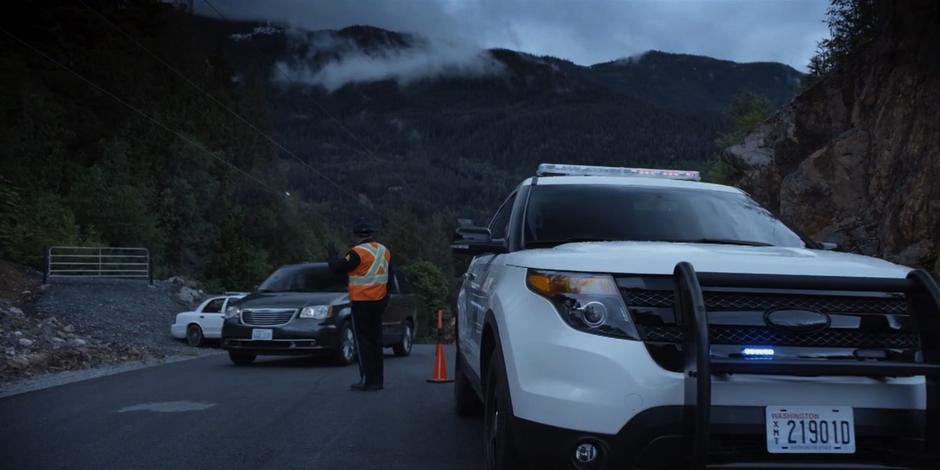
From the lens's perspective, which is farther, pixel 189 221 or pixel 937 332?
pixel 189 221

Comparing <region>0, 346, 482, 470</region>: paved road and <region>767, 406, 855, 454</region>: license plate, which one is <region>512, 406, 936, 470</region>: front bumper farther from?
<region>0, 346, 482, 470</region>: paved road

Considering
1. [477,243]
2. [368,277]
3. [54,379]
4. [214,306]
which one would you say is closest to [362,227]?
[368,277]

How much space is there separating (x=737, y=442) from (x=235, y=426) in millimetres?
4632

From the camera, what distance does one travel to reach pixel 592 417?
3719 millimetres

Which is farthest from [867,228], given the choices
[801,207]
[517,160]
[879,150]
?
[517,160]

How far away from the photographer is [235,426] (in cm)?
720

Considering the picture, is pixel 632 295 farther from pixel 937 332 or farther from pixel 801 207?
pixel 801 207

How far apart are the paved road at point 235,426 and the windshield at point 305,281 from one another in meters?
3.17

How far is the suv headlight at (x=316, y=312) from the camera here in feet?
43.1

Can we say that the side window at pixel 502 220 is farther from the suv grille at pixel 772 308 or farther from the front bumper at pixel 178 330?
the front bumper at pixel 178 330

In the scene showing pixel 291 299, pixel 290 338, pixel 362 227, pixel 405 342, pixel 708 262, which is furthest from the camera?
pixel 405 342

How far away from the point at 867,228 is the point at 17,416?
14.7m

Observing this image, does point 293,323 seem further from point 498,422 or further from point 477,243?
point 498,422

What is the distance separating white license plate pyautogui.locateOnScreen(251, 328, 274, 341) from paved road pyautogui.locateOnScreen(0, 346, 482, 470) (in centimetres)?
206
